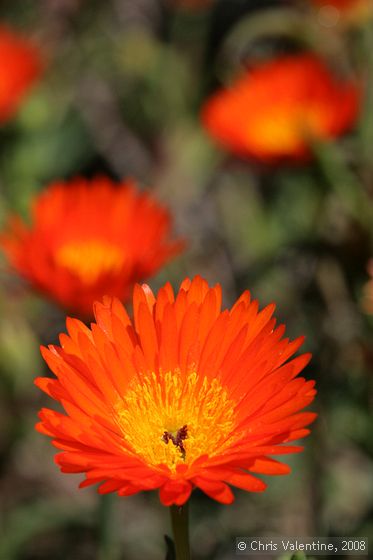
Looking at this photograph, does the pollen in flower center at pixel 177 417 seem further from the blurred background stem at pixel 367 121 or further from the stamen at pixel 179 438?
the blurred background stem at pixel 367 121

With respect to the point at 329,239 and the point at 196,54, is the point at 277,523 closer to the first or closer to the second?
the point at 329,239

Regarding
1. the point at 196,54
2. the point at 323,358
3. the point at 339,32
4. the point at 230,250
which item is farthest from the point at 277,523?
the point at 196,54

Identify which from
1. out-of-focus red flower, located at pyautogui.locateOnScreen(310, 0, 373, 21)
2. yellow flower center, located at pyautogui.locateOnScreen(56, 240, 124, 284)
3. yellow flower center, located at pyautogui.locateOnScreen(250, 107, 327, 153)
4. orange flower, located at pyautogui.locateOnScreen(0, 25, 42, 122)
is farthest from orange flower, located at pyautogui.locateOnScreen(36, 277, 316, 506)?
orange flower, located at pyautogui.locateOnScreen(0, 25, 42, 122)

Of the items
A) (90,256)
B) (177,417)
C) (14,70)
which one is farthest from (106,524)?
(14,70)

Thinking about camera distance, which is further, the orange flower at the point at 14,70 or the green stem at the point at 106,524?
A: the orange flower at the point at 14,70

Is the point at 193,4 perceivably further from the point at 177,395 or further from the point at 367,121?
the point at 177,395

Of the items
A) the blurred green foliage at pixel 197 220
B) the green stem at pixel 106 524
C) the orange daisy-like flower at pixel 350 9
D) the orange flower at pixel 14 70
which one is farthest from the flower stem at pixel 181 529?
the orange flower at pixel 14 70
